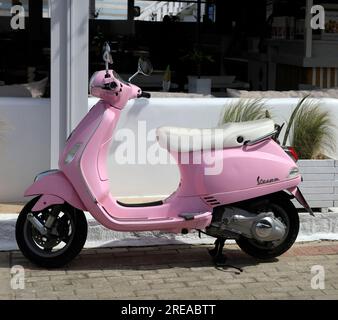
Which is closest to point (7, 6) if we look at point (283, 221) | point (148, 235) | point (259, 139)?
point (148, 235)

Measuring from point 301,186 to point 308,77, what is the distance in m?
3.34

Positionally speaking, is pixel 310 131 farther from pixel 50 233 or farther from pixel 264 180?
pixel 50 233

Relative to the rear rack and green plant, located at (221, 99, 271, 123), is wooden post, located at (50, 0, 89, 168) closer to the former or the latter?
green plant, located at (221, 99, 271, 123)

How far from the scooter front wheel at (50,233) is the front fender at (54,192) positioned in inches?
2.3

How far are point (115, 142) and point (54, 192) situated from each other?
54.1 inches

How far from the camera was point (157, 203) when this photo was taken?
16.1 ft

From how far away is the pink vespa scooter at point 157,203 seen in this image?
4758 mm

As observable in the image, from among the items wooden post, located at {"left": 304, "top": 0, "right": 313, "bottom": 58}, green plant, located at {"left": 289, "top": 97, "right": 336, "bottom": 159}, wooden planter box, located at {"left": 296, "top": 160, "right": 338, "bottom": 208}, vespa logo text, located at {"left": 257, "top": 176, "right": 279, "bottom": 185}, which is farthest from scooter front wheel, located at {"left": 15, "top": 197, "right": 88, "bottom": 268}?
wooden post, located at {"left": 304, "top": 0, "right": 313, "bottom": 58}

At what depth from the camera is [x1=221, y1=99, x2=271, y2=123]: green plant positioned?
5.96 m

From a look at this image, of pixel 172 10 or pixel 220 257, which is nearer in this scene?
pixel 220 257

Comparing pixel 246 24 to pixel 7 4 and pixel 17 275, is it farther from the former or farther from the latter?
pixel 17 275

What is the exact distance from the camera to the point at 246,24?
12.6m

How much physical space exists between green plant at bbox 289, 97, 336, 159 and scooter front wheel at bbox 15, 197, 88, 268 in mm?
2167

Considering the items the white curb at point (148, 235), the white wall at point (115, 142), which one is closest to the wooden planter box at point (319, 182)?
the white curb at point (148, 235)
